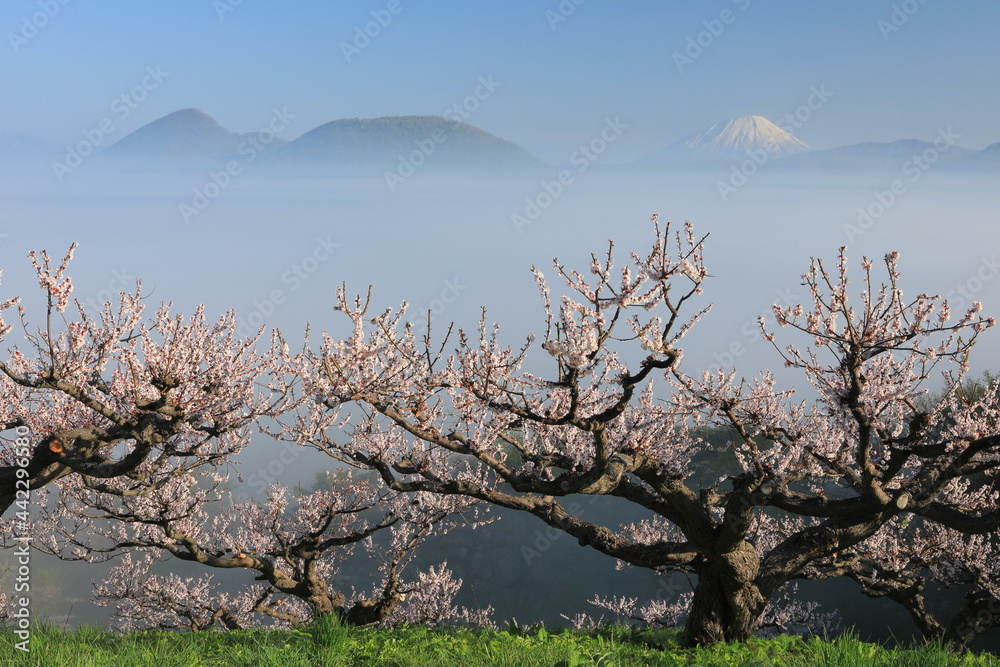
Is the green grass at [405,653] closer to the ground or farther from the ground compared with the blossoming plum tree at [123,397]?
closer to the ground

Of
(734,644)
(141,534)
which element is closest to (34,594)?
(141,534)

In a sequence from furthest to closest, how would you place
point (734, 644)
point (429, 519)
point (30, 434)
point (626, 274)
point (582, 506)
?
point (582, 506) < point (429, 519) < point (30, 434) < point (734, 644) < point (626, 274)

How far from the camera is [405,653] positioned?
8.11 metres

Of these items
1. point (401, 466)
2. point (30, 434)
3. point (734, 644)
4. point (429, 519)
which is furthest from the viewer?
point (429, 519)

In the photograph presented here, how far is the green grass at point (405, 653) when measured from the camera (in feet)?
25.2

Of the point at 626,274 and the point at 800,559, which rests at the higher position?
the point at 626,274

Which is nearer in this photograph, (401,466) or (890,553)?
(401,466)

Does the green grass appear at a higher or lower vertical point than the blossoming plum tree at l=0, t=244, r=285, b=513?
lower

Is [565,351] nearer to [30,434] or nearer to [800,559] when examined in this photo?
[800,559]

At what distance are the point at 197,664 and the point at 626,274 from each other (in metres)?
5.97

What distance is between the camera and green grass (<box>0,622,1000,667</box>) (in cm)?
768

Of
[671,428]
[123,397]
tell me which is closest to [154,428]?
[123,397]

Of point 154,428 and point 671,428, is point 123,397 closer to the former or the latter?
point 154,428

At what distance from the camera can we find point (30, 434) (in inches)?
467
